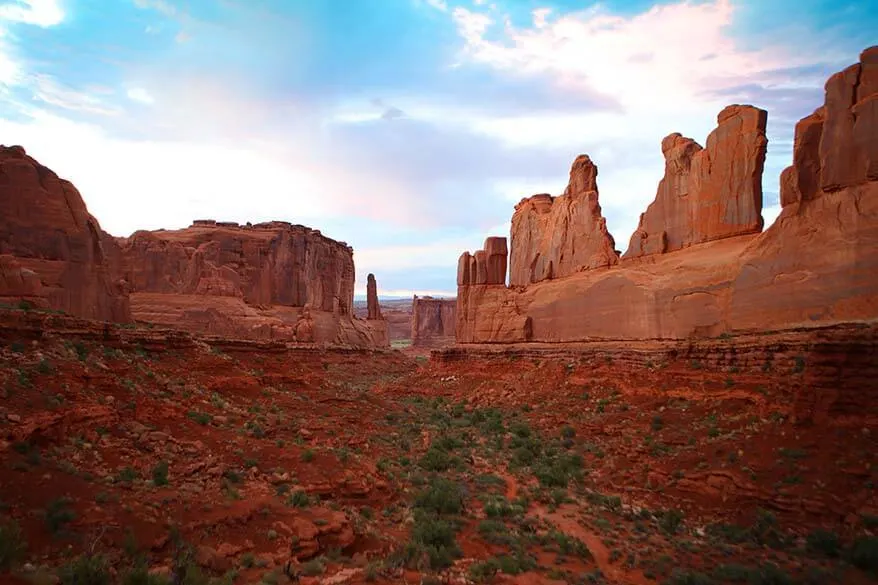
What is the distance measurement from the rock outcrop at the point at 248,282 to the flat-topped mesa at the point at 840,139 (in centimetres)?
4126

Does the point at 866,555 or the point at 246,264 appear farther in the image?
the point at 246,264

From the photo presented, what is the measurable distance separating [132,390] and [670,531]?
568 inches

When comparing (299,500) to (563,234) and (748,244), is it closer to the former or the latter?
(748,244)

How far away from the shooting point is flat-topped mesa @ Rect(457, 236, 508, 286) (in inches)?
1658

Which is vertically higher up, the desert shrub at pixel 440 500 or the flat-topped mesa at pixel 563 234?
the flat-topped mesa at pixel 563 234

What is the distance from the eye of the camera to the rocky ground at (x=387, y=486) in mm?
8914

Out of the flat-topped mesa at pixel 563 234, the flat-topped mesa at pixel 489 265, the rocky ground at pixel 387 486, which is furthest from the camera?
the flat-topped mesa at pixel 489 265

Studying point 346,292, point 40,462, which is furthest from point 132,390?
point 346,292

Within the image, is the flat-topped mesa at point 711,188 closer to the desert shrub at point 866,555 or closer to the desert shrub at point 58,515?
the desert shrub at point 866,555

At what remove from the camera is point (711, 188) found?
22.9 m

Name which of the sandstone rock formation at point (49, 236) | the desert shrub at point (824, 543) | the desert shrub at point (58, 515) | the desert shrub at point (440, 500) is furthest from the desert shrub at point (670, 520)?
the sandstone rock formation at point (49, 236)

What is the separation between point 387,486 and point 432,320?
97814 mm

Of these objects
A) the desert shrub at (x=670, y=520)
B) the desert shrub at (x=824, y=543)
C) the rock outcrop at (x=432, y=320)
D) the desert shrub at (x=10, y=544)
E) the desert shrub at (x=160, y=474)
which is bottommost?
the desert shrub at (x=670, y=520)

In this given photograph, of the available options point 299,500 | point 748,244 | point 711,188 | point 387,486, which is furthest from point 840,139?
point 299,500
